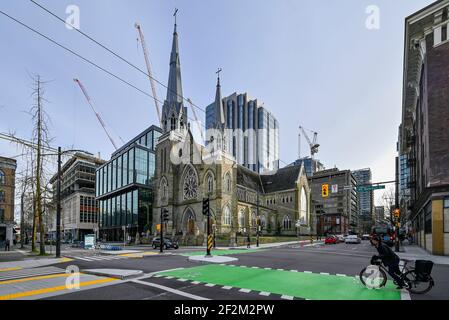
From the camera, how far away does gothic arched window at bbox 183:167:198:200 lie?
177ft

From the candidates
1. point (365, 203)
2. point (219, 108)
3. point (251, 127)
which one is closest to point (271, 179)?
point (219, 108)

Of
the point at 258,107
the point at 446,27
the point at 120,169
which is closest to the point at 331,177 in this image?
the point at 258,107

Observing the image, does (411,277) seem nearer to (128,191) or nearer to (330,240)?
(330,240)

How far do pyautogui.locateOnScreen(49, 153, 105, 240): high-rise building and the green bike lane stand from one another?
293 ft

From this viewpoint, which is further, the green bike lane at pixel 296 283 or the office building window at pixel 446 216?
the office building window at pixel 446 216

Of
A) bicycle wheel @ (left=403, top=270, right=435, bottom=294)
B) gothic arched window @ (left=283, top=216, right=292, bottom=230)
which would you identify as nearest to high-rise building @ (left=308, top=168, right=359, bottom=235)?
gothic arched window @ (left=283, top=216, right=292, bottom=230)

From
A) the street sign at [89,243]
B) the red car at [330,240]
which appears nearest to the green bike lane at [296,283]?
the street sign at [89,243]

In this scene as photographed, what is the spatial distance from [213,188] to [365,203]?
17837 centimetres

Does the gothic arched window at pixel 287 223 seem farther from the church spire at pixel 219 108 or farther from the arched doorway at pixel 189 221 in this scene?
the church spire at pixel 219 108

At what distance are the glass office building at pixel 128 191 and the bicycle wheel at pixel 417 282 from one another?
61.9 meters

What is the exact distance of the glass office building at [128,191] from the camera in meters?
69.5

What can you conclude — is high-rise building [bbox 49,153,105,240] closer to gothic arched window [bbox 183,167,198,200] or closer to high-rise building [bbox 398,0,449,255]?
gothic arched window [bbox 183,167,198,200]

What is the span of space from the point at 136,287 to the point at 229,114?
6309 inches
